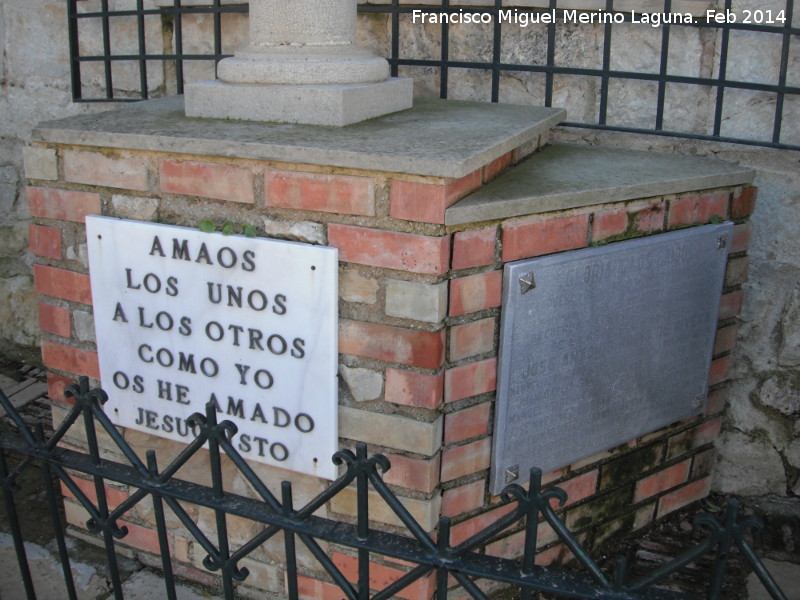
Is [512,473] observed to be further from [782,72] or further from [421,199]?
[782,72]

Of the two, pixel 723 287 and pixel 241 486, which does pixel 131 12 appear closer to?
pixel 241 486

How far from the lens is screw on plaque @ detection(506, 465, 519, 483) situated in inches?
80.4

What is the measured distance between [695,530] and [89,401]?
72.0 inches

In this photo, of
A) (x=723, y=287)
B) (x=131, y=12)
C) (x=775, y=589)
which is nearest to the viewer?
(x=775, y=589)

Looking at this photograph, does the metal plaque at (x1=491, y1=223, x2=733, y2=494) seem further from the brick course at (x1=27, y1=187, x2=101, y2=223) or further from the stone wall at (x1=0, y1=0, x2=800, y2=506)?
the brick course at (x1=27, y1=187, x2=101, y2=223)

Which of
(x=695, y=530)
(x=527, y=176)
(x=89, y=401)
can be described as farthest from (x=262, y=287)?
(x=695, y=530)

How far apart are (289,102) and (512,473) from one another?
3.60ft

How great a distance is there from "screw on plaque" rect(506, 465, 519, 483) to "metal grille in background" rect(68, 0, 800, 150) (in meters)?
1.21

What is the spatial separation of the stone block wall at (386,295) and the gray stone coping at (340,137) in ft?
0.12

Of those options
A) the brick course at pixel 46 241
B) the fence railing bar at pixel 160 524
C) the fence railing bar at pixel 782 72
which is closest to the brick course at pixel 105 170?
the brick course at pixel 46 241

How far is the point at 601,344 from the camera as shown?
2.12 meters

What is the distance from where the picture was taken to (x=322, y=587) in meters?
2.13

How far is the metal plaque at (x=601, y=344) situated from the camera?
1971 mm

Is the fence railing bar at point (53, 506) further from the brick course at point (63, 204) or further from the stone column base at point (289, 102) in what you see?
the stone column base at point (289, 102)
